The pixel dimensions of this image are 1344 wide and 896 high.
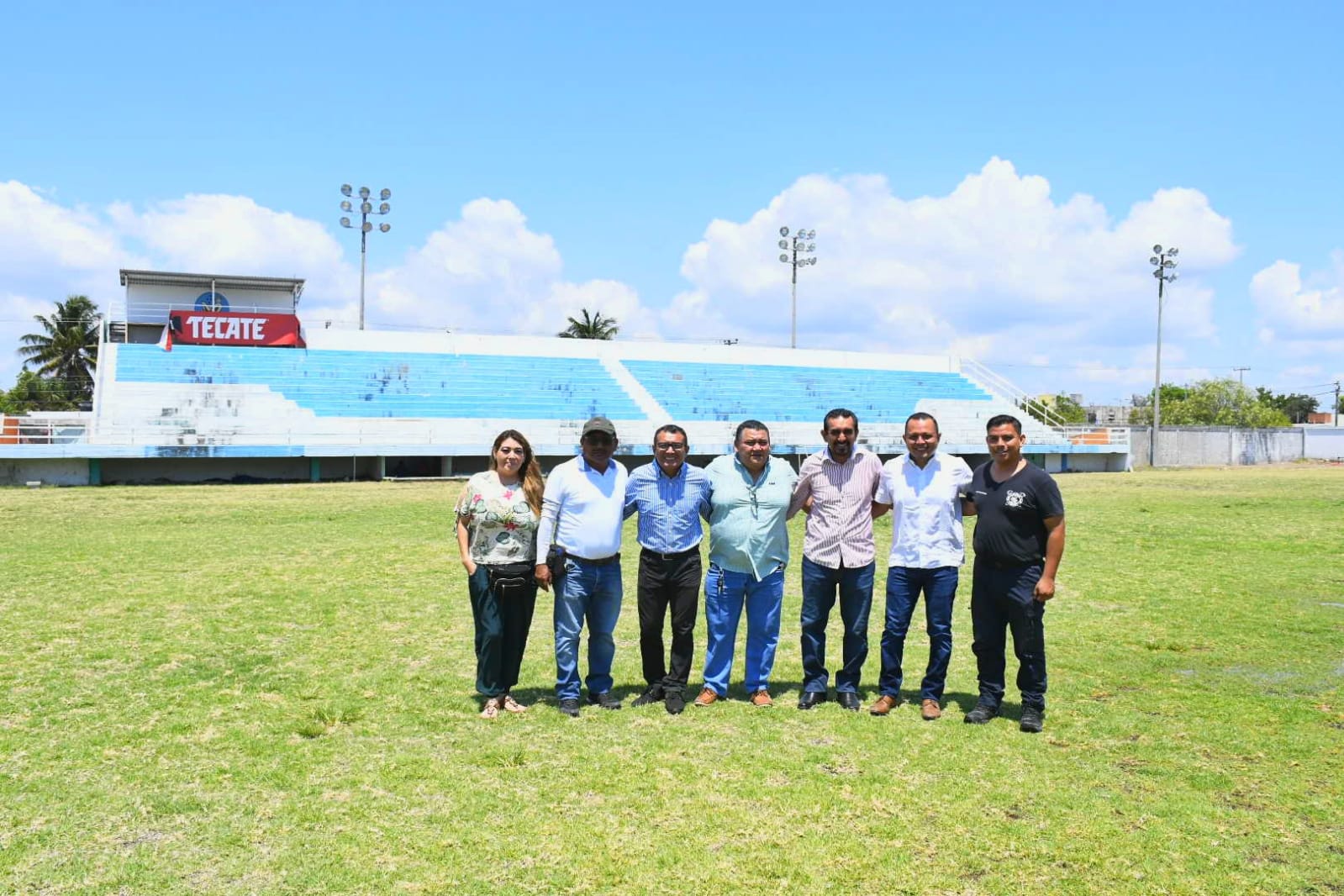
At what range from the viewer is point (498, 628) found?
570 centimetres

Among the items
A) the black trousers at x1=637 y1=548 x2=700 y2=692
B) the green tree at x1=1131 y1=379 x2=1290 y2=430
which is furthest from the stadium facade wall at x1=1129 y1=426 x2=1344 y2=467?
the black trousers at x1=637 y1=548 x2=700 y2=692

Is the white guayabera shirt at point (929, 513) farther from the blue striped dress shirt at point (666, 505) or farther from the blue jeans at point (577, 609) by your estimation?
the blue jeans at point (577, 609)

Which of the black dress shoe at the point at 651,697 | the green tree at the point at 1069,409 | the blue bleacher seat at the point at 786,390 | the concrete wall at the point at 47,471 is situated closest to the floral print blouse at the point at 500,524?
the black dress shoe at the point at 651,697

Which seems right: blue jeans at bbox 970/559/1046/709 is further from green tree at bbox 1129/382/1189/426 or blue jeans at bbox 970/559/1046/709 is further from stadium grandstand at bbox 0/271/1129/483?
green tree at bbox 1129/382/1189/426

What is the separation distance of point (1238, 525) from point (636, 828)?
15409 millimetres

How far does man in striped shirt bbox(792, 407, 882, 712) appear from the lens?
5805mm

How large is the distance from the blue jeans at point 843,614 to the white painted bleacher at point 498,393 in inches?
911

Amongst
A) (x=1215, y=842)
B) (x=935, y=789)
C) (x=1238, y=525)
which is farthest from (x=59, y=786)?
(x=1238, y=525)

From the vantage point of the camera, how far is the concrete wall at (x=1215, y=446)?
45906mm

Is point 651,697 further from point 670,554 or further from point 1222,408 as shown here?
point 1222,408

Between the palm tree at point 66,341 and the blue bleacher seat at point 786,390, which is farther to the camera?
the palm tree at point 66,341

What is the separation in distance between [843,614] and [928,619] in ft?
1.73

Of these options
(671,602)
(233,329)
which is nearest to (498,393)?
(233,329)

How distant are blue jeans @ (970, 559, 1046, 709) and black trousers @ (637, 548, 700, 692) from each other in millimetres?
1667
